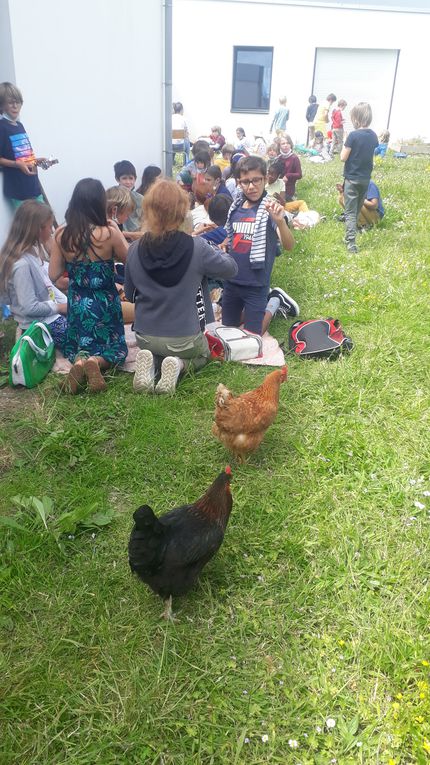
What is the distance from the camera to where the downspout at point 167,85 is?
34.9 ft

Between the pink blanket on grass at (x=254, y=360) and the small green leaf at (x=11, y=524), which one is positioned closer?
the small green leaf at (x=11, y=524)

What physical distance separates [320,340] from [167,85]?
8.72m

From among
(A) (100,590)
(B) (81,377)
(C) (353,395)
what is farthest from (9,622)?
(C) (353,395)

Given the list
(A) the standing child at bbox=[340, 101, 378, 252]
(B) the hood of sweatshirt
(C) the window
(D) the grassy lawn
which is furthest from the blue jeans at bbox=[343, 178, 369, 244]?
(C) the window

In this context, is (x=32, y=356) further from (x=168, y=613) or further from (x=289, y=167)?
(x=289, y=167)

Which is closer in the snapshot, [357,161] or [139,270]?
[139,270]

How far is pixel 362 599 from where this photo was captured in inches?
99.7

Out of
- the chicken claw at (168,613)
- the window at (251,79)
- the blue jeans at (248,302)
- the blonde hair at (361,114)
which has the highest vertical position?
the window at (251,79)

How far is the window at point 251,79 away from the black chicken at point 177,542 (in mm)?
20932

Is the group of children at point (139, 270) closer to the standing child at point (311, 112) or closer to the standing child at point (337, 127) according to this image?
the standing child at point (337, 127)

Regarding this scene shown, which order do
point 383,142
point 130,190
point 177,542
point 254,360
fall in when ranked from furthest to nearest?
point 383,142, point 130,190, point 254,360, point 177,542

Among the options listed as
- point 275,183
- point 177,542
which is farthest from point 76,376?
point 275,183

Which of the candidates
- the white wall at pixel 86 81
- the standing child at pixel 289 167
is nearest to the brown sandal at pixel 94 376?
the white wall at pixel 86 81

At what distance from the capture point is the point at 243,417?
10.8 ft
